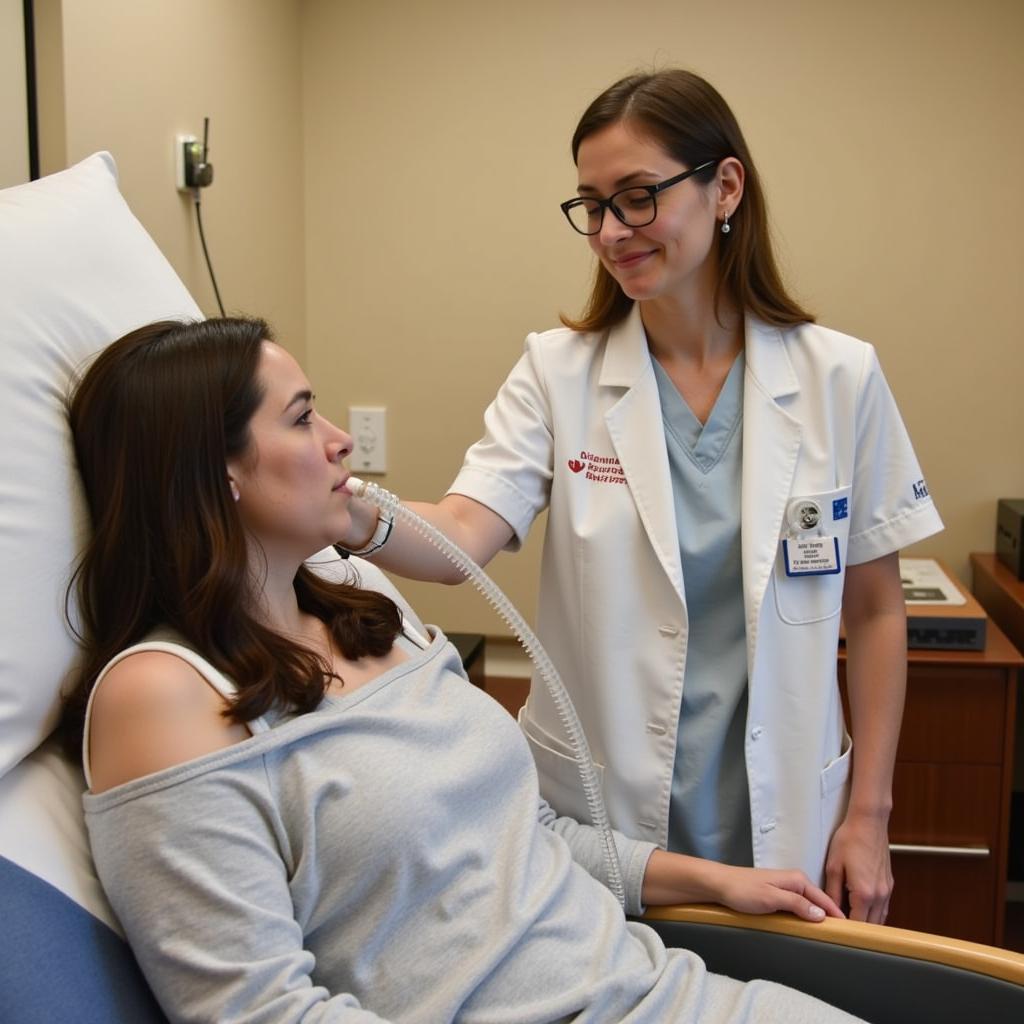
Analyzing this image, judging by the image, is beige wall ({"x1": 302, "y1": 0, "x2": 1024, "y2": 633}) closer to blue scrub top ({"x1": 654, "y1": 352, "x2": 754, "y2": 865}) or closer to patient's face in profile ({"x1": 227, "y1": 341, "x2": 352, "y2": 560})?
blue scrub top ({"x1": 654, "y1": 352, "x2": 754, "y2": 865})

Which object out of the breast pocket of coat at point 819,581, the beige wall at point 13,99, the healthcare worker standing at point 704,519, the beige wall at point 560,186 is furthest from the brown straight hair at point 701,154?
the beige wall at point 560,186

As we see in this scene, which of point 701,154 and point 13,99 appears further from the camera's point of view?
point 13,99

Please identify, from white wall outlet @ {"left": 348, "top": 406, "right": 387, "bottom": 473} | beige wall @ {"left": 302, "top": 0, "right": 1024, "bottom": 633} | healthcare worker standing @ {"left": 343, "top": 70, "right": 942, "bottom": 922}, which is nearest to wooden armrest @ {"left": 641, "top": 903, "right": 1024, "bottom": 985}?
healthcare worker standing @ {"left": 343, "top": 70, "right": 942, "bottom": 922}

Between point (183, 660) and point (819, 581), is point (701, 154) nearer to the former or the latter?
point (819, 581)

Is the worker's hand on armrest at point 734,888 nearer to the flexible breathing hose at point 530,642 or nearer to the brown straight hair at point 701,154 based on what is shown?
the flexible breathing hose at point 530,642

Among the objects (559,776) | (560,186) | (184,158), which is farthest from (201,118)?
(559,776)

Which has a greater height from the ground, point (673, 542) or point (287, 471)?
point (287, 471)

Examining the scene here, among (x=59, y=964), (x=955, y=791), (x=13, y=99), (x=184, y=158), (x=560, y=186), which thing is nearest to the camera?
(x=59, y=964)

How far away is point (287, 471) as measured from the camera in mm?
1103

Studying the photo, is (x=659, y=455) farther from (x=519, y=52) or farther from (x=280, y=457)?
(x=519, y=52)

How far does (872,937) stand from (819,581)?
0.41m

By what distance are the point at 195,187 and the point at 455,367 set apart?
0.78 metres

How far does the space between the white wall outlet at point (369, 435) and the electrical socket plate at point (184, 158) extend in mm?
770

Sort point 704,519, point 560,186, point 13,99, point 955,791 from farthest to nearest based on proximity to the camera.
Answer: point 560,186, point 955,791, point 13,99, point 704,519
